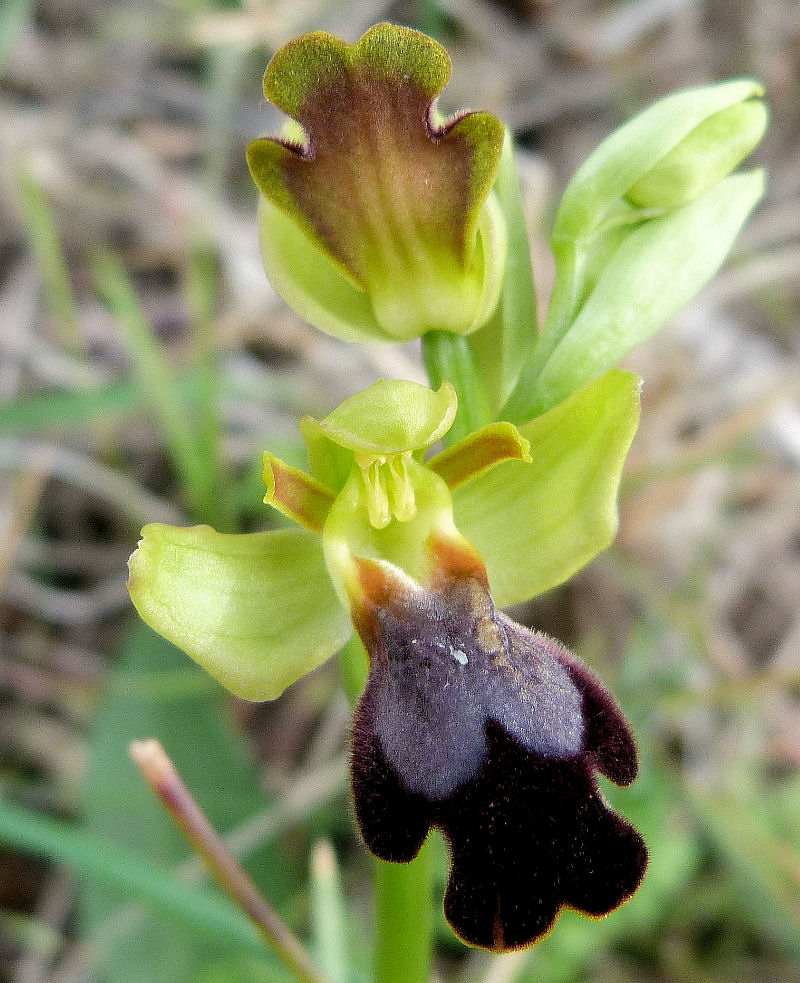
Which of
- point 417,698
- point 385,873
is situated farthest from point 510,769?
point 385,873

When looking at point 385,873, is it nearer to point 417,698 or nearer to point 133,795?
point 417,698

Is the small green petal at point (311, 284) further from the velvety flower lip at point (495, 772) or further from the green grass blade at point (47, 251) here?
the green grass blade at point (47, 251)

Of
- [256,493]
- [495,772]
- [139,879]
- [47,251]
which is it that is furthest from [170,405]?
[495,772]

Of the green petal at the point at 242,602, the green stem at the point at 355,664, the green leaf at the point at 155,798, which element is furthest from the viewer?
the green leaf at the point at 155,798

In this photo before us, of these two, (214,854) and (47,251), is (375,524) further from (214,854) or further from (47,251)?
(47,251)

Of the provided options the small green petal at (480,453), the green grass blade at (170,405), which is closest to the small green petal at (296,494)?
the small green petal at (480,453)

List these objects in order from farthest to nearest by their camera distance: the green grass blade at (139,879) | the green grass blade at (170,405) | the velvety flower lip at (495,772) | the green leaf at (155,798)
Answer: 1. the green grass blade at (170,405)
2. the green leaf at (155,798)
3. the green grass blade at (139,879)
4. the velvety flower lip at (495,772)
